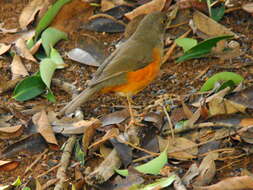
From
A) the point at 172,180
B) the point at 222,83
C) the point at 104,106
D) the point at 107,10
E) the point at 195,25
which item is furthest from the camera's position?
the point at 107,10

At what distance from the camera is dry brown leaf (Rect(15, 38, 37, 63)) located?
22.9ft

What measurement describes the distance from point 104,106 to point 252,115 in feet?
Result: 5.12

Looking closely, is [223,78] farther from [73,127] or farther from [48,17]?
[48,17]

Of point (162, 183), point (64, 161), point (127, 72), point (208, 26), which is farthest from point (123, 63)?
point (162, 183)

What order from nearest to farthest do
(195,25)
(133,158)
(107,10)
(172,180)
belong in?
(172,180), (133,158), (195,25), (107,10)

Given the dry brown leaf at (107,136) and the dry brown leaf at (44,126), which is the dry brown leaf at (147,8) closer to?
the dry brown leaf at (44,126)

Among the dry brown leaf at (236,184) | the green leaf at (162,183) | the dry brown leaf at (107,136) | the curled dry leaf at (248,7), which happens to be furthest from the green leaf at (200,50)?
the dry brown leaf at (236,184)

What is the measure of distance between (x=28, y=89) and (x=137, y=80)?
1208mm

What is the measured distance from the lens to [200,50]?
253 inches

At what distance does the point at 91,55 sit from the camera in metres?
6.83

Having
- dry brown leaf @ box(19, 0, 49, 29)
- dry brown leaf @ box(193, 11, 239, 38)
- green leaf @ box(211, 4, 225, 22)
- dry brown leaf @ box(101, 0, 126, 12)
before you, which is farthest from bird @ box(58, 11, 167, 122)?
dry brown leaf @ box(19, 0, 49, 29)

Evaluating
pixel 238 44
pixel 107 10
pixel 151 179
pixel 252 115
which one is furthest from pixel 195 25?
pixel 151 179

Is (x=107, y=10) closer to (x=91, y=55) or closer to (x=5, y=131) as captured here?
(x=91, y=55)

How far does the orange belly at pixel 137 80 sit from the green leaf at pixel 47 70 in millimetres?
764
